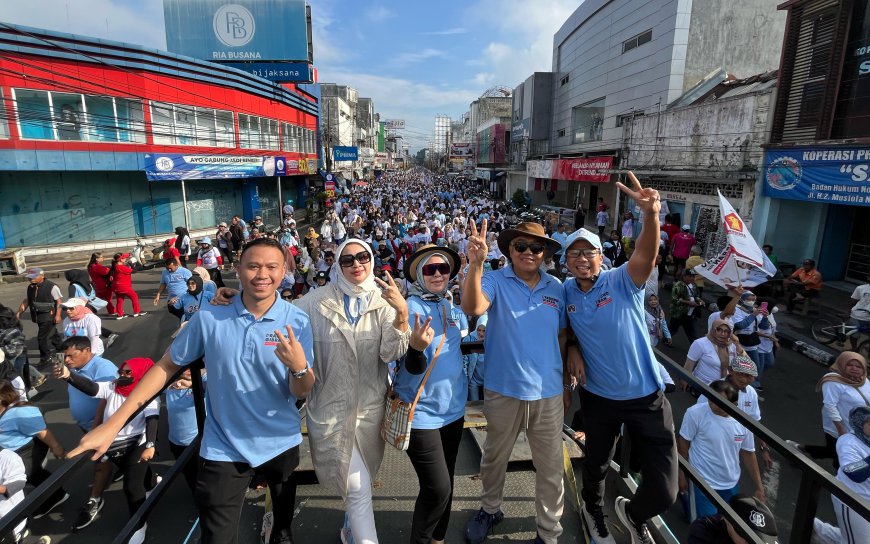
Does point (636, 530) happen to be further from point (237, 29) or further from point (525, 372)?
point (237, 29)

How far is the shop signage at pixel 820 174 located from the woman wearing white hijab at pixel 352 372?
44.2ft

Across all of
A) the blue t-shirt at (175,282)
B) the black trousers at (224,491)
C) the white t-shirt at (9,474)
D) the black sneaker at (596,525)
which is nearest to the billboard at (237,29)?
the blue t-shirt at (175,282)

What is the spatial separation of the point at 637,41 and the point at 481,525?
94.1ft

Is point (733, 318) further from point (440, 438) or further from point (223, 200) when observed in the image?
point (223, 200)

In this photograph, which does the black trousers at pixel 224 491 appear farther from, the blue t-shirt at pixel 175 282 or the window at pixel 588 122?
the window at pixel 588 122

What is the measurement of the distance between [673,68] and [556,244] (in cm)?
2360

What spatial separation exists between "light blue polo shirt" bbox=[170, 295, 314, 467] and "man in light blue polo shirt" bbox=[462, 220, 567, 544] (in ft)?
3.45

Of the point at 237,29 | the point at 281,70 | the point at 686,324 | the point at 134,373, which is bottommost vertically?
the point at 686,324

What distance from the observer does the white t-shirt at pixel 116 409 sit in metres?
3.63

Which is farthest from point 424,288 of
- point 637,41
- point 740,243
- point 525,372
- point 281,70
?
point 281,70

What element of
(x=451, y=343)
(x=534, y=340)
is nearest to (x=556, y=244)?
(x=534, y=340)

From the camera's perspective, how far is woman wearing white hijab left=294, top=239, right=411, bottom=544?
2.39m

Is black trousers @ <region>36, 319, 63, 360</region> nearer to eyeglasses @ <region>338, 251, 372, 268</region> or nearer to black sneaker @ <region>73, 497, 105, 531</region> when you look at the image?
black sneaker @ <region>73, 497, 105, 531</region>

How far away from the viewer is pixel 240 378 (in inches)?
87.0
